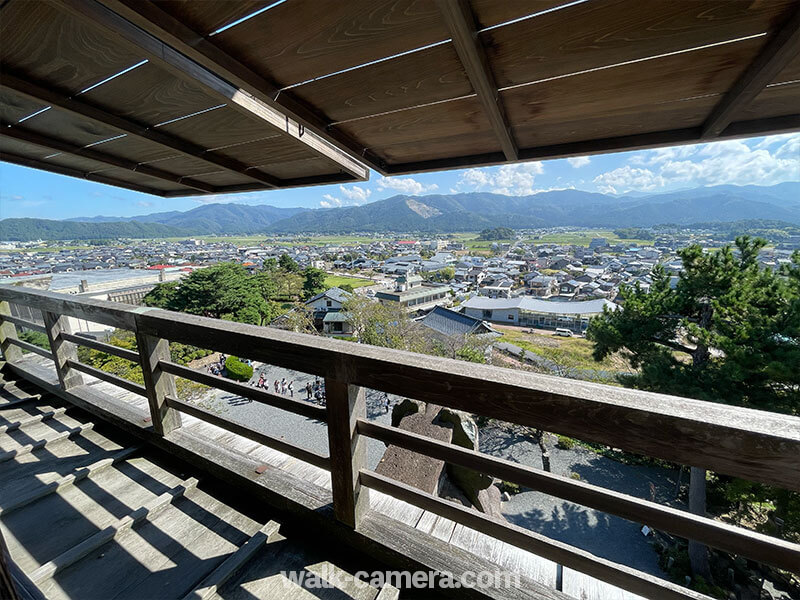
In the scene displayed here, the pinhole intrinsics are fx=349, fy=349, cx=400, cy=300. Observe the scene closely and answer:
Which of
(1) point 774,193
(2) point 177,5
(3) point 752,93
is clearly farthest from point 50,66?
→ (1) point 774,193

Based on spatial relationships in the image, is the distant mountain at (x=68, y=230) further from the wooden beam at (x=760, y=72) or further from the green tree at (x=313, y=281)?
the wooden beam at (x=760, y=72)

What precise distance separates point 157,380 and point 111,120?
Result: 44.0 inches

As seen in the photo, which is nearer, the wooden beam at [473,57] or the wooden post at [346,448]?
the wooden beam at [473,57]

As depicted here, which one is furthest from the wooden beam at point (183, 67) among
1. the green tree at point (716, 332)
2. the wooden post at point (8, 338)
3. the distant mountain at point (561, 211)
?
the distant mountain at point (561, 211)

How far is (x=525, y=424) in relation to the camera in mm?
769

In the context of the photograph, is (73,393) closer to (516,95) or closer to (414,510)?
(414,510)

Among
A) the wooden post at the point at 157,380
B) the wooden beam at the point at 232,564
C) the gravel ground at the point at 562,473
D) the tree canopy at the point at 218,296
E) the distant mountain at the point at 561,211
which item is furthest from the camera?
the distant mountain at the point at 561,211

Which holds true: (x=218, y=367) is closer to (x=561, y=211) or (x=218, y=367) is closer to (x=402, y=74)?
(x=402, y=74)

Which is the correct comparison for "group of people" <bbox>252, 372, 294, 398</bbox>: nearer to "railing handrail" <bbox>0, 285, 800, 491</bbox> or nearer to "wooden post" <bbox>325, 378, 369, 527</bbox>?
"wooden post" <bbox>325, 378, 369, 527</bbox>

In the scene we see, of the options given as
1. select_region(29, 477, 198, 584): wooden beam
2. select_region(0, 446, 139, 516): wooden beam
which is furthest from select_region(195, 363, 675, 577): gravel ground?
select_region(29, 477, 198, 584): wooden beam

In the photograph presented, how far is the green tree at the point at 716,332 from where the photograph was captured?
581 cm

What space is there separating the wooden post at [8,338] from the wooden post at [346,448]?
2857 mm

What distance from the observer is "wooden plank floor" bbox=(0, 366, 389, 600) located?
3.38ft

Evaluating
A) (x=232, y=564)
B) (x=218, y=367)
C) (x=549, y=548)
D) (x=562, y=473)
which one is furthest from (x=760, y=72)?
(x=218, y=367)
